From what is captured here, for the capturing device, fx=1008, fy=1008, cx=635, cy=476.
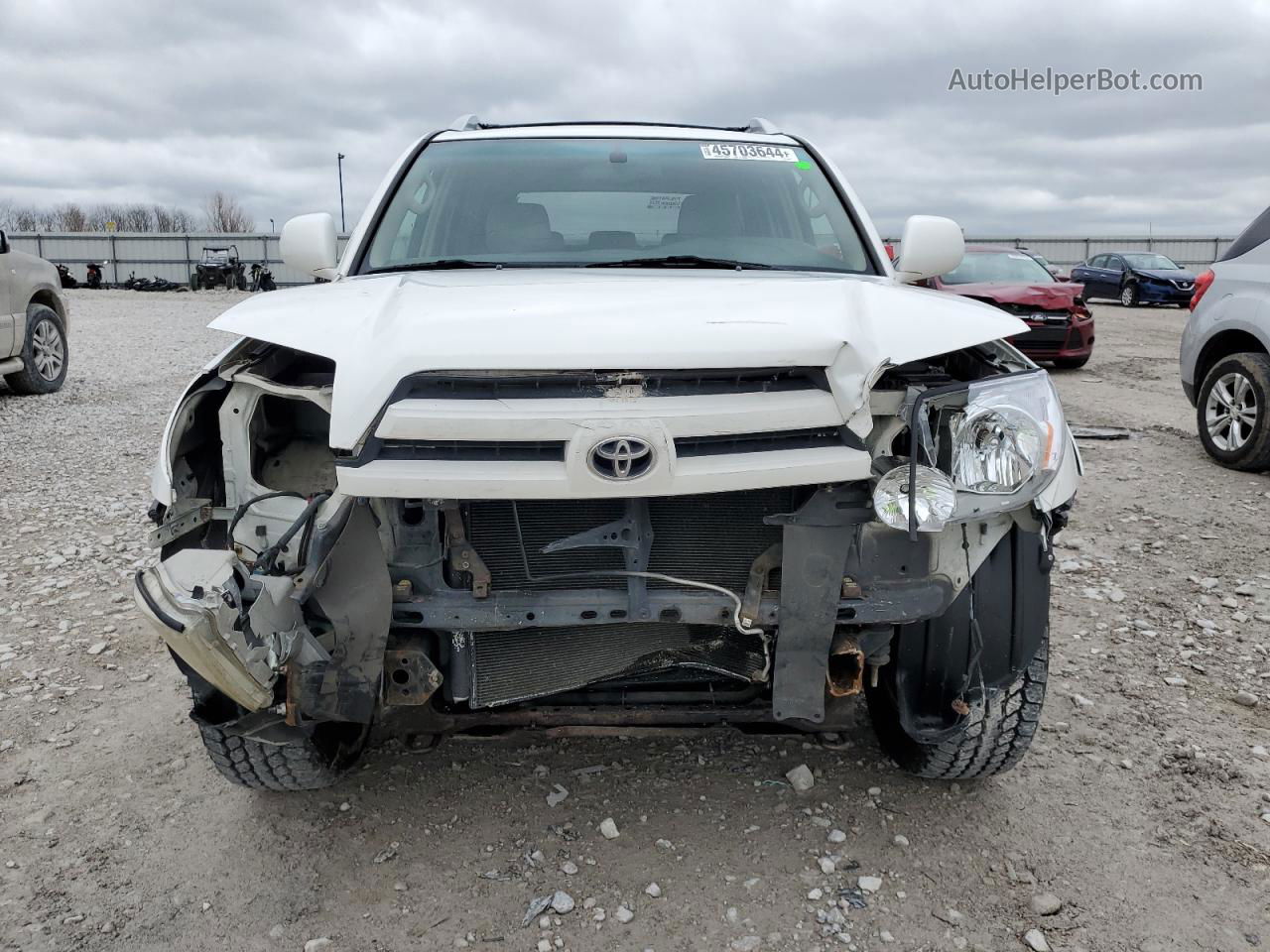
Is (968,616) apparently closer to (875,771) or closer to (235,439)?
(875,771)

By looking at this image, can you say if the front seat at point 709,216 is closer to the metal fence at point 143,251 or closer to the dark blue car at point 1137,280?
the dark blue car at point 1137,280

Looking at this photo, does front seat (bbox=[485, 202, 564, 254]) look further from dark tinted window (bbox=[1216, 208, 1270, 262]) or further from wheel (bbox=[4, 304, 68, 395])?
wheel (bbox=[4, 304, 68, 395])

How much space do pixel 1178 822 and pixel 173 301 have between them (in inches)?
1107

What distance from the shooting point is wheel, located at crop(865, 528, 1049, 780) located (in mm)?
2301

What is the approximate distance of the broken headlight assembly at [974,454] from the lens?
2.10 m

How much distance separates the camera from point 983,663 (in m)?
2.37

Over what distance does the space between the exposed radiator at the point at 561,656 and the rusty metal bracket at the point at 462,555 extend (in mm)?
226

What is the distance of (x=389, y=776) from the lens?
2.96m

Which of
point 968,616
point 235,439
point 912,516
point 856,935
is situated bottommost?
point 856,935

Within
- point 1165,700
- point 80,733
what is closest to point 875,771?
point 1165,700

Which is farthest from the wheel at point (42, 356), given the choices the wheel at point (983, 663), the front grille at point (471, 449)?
the wheel at point (983, 663)

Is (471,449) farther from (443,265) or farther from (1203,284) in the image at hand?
(1203,284)

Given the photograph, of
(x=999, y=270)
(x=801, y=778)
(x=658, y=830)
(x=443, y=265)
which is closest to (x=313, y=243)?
(x=443, y=265)

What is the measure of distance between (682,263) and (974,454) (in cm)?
120
